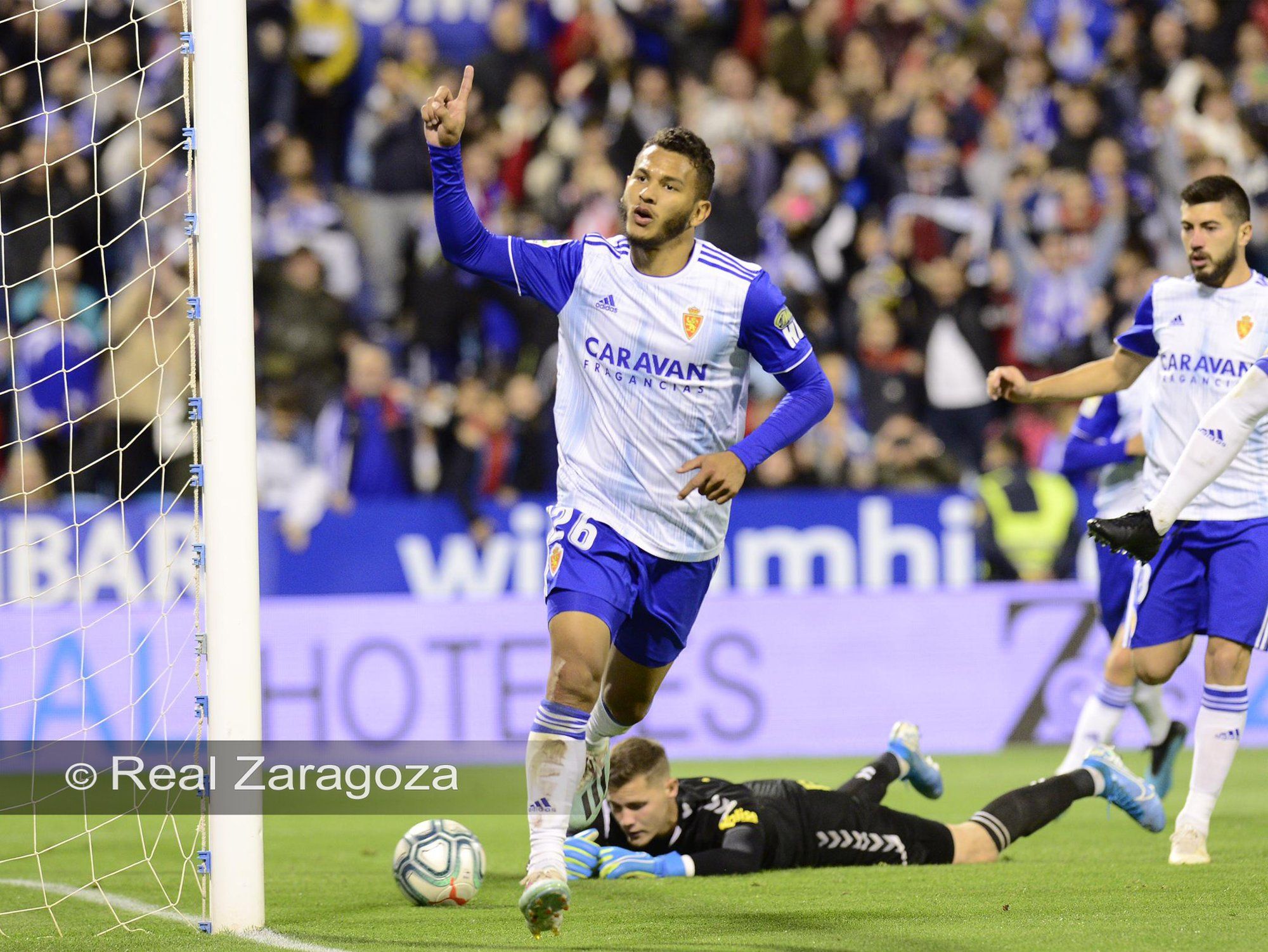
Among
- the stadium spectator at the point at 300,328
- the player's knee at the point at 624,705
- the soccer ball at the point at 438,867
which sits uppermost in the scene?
the stadium spectator at the point at 300,328

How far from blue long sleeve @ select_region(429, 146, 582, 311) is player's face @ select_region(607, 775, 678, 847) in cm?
190

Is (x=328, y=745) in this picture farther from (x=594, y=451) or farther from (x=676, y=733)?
(x=594, y=451)

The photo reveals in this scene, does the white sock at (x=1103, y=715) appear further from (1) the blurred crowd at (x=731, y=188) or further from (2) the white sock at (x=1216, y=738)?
(1) the blurred crowd at (x=731, y=188)

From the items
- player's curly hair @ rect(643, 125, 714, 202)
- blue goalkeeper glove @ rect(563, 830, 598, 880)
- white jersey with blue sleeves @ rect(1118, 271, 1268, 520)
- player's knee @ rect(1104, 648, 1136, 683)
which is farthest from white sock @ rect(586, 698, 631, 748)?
player's knee @ rect(1104, 648, 1136, 683)

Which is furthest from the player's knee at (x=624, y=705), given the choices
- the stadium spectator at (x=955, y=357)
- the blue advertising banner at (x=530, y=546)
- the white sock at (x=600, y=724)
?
the stadium spectator at (x=955, y=357)

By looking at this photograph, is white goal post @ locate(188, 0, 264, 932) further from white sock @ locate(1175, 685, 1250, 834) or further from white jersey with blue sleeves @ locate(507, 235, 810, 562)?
white sock @ locate(1175, 685, 1250, 834)

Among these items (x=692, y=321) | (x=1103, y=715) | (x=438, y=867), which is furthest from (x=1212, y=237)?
(x=438, y=867)

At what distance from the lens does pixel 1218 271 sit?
22.0 ft

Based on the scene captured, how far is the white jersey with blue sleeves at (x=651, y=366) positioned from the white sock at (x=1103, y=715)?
3.44m

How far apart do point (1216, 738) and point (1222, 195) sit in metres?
2.11

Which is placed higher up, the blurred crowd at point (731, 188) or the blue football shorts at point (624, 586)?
the blurred crowd at point (731, 188)

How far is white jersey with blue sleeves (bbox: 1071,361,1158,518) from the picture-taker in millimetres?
8336

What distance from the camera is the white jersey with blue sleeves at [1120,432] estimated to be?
8336 millimetres

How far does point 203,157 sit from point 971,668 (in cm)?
715
